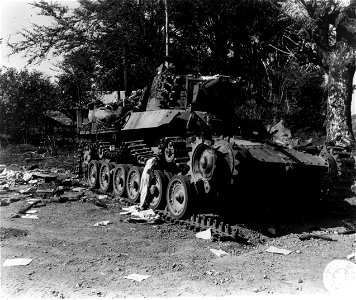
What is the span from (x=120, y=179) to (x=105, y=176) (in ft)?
4.40

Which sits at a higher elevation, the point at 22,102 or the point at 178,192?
the point at 22,102

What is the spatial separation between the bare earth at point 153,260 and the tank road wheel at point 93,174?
5.04 metres

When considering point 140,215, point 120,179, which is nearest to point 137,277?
point 140,215

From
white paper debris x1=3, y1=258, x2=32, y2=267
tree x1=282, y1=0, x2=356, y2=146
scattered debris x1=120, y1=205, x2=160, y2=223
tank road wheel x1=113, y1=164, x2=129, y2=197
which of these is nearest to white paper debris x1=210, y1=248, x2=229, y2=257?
scattered debris x1=120, y1=205, x2=160, y2=223

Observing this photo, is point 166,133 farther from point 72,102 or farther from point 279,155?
point 72,102

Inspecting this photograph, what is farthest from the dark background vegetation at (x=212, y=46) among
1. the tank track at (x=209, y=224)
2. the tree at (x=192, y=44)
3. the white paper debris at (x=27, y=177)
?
the tank track at (x=209, y=224)

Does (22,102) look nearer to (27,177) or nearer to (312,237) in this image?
(27,177)

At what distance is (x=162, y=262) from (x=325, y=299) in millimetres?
2788

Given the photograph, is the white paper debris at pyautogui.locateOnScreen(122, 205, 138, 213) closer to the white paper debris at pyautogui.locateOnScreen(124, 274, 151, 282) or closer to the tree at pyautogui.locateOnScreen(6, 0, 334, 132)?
the white paper debris at pyautogui.locateOnScreen(124, 274, 151, 282)

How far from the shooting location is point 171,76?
12164 millimetres

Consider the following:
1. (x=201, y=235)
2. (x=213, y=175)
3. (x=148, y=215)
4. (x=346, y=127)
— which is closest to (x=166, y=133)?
(x=148, y=215)

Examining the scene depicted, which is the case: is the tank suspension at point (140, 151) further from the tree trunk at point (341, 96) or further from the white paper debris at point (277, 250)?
the tree trunk at point (341, 96)

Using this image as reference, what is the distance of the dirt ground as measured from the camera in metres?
5.46

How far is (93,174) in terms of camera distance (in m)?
15.5
